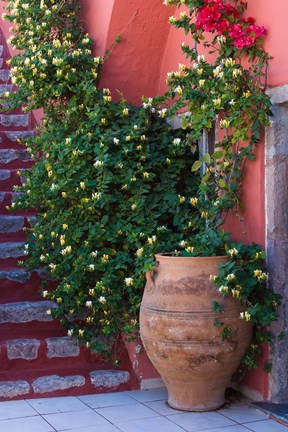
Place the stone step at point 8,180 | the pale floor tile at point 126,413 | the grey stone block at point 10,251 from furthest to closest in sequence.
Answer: the stone step at point 8,180 → the grey stone block at point 10,251 → the pale floor tile at point 126,413

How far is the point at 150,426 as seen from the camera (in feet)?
12.8

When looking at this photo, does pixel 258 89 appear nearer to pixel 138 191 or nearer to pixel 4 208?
pixel 138 191

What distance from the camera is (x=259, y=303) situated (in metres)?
4.09

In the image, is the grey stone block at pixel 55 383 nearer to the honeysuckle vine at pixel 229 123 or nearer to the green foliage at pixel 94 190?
the green foliage at pixel 94 190

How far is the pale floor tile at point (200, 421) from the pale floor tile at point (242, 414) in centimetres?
5

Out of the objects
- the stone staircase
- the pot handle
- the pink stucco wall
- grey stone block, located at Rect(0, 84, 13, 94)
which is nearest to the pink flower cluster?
the pink stucco wall

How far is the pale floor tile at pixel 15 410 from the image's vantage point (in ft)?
13.2

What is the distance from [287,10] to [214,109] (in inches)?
27.6

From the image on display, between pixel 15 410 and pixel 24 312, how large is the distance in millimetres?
869

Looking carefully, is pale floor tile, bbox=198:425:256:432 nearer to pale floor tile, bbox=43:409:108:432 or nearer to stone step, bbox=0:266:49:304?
pale floor tile, bbox=43:409:108:432

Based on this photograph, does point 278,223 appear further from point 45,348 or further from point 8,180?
point 8,180

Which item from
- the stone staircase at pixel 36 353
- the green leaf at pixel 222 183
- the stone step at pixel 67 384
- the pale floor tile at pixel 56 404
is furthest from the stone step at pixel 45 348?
the green leaf at pixel 222 183

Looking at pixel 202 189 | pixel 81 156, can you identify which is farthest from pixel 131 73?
pixel 202 189

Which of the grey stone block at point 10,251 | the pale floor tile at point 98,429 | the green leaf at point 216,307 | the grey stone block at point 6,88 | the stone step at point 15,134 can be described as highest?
the grey stone block at point 6,88
